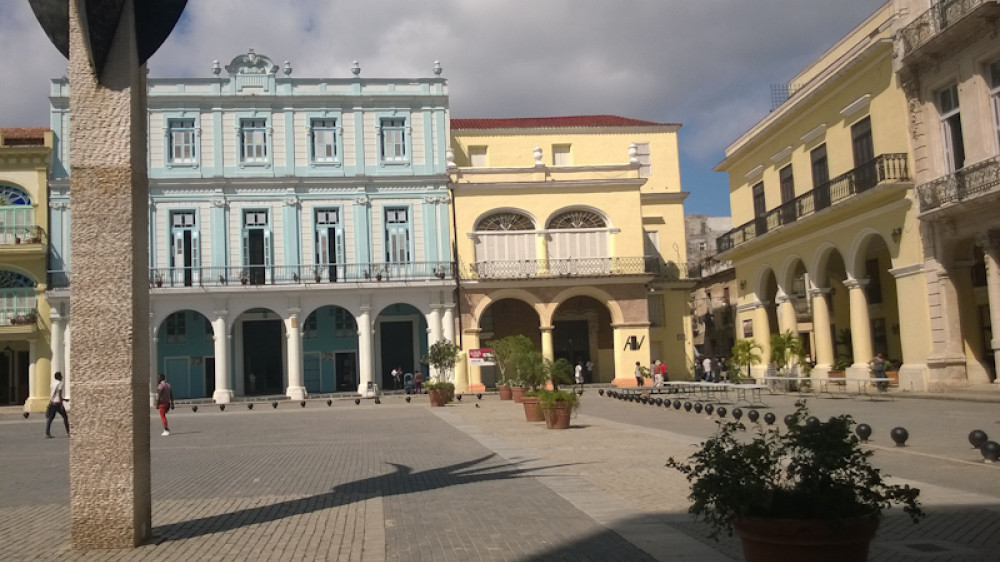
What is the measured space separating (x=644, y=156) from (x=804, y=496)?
135ft

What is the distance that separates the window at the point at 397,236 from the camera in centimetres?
3909

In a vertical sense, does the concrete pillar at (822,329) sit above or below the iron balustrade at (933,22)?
below

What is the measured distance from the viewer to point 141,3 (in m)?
7.69

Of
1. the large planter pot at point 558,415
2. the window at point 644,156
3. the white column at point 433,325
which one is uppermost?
the window at point 644,156

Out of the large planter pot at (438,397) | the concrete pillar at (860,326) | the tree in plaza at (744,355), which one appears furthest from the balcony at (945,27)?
the large planter pot at (438,397)

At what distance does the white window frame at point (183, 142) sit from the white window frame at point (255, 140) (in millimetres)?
1917

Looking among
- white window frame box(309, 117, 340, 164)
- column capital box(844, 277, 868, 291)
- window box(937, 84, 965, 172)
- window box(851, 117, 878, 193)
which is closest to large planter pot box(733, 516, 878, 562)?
window box(937, 84, 965, 172)

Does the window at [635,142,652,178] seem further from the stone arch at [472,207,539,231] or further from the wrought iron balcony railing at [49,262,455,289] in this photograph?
the wrought iron balcony railing at [49,262,455,289]

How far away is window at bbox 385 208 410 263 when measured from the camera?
128ft

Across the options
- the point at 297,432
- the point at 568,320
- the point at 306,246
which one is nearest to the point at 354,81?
the point at 306,246

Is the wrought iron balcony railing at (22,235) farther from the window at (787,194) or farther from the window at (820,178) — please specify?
the window at (820,178)

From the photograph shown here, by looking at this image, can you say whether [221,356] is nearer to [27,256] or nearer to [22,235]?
[27,256]

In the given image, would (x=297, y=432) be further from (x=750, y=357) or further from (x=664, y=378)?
(x=664, y=378)

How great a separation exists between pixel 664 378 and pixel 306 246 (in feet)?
53.3
